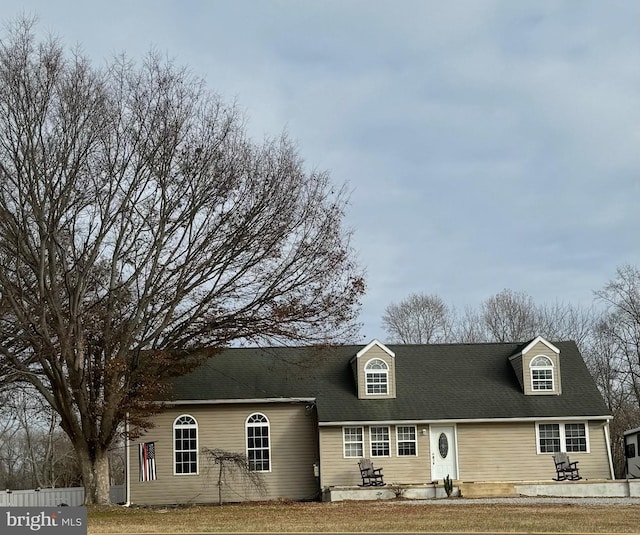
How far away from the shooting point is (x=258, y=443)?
101 ft

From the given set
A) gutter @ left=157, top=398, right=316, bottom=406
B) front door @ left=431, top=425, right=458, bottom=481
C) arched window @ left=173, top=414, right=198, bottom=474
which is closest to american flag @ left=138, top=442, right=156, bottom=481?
arched window @ left=173, top=414, right=198, bottom=474

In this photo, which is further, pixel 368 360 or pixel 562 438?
pixel 368 360

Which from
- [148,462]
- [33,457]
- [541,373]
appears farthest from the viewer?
[33,457]

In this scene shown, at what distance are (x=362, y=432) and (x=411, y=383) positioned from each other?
2.86 m

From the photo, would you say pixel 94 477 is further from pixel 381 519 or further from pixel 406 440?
pixel 381 519

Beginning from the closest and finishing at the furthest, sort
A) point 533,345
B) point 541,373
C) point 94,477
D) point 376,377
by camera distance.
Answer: point 94,477 < point 376,377 < point 541,373 < point 533,345

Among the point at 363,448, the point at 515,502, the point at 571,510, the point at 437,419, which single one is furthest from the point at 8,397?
the point at 571,510

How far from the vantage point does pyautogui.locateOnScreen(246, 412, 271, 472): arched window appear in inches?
1204

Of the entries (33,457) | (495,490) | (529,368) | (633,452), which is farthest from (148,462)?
(33,457)

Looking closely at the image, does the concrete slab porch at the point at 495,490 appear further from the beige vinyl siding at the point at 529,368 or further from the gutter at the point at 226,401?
the beige vinyl siding at the point at 529,368

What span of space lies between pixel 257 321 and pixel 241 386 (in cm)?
527

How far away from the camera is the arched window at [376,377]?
31.4m

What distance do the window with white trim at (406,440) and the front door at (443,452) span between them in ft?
2.09

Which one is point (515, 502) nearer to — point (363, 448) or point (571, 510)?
point (571, 510)
